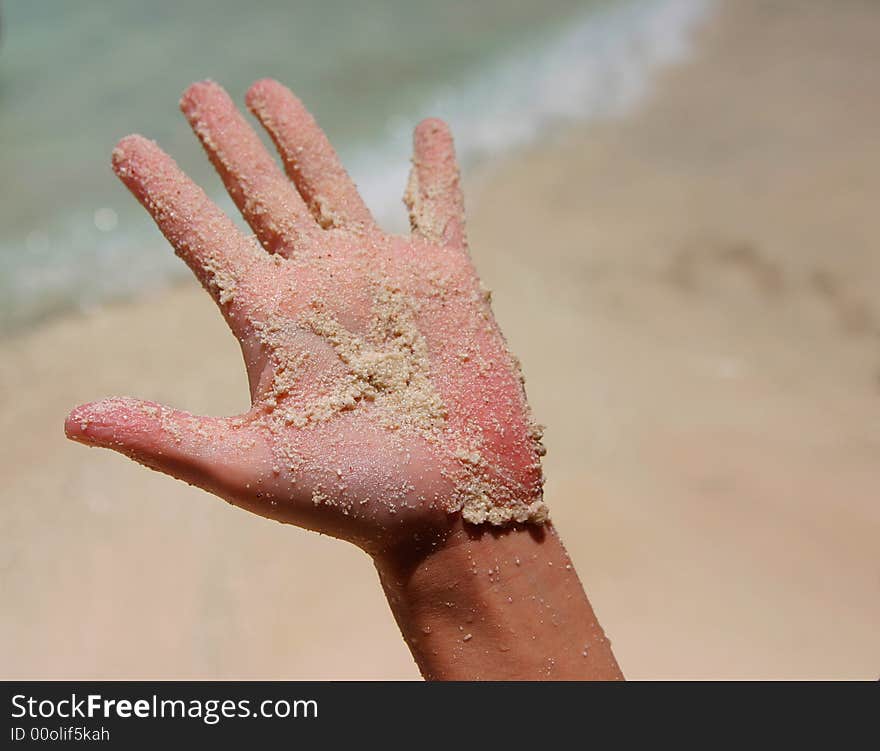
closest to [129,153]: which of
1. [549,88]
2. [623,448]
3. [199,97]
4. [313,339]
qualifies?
[199,97]

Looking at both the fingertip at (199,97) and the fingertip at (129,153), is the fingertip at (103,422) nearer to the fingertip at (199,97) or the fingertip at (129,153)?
the fingertip at (129,153)

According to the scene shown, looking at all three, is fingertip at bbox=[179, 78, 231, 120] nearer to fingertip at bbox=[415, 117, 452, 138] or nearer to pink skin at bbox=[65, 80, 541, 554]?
pink skin at bbox=[65, 80, 541, 554]

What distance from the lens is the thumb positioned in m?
1.11

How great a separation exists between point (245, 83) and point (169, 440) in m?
4.14

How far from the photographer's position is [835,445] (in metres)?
2.23

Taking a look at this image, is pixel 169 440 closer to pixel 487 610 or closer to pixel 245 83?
pixel 487 610

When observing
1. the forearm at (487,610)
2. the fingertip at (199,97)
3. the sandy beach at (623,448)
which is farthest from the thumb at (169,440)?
the sandy beach at (623,448)

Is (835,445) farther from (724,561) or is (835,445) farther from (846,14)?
(846,14)

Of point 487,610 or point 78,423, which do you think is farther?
point 487,610

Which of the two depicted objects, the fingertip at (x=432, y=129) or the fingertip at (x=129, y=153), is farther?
the fingertip at (x=432, y=129)

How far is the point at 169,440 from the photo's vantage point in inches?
44.0

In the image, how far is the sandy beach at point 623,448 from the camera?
76.5 inches

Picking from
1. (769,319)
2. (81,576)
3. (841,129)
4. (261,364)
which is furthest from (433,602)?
(841,129)

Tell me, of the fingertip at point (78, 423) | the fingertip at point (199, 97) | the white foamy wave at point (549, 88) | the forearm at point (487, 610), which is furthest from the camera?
the white foamy wave at point (549, 88)
